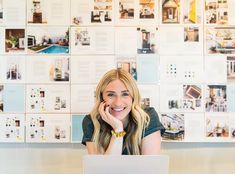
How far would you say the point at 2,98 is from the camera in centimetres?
193

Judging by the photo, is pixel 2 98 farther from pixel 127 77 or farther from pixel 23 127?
Answer: pixel 127 77

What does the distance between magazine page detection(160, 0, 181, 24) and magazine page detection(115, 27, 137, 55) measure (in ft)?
0.62

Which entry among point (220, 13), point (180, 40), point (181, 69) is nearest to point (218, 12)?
point (220, 13)

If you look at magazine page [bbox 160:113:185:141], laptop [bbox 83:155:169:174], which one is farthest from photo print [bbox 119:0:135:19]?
laptop [bbox 83:155:169:174]

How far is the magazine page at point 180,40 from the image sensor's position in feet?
6.27

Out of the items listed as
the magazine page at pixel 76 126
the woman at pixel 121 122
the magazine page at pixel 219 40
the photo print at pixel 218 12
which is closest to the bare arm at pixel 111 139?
the woman at pixel 121 122

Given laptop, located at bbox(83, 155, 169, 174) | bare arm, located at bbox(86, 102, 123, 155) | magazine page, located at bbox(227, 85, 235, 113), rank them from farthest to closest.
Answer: magazine page, located at bbox(227, 85, 235, 113) → bare arm, located at bbox(86, 102, 123, 155) → laptop, located at bbox(83, 155, 169, 174)

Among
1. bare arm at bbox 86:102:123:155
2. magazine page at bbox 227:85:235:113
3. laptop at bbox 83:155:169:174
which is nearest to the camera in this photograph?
laptop at bbox 83:155:169:174

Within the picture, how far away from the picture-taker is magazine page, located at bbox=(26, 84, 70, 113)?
192 centimetres

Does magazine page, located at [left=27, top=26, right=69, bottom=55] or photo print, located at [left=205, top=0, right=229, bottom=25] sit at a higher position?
photo print, located at [left=205, top=0, right=229, bottom=25]

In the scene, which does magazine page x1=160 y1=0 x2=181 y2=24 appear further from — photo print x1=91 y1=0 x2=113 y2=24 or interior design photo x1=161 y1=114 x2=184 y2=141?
interior design photo x1=161 y1=114 x2=184 y2=141

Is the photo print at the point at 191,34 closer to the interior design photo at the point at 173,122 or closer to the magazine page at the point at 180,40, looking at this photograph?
the magazine page at the point at 180,40

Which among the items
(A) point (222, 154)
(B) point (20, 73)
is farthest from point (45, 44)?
(A) point (222, 154)

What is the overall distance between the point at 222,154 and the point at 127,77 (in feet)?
2.62
